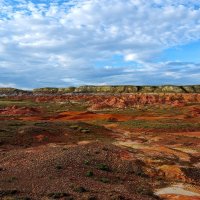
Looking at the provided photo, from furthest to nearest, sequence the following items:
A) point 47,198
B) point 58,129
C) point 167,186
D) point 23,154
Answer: point 58,129 < point 23,154 < point 167,186 < point 47,198

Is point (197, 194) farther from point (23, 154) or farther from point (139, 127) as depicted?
point (139, 127)

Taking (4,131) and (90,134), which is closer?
(4,131)

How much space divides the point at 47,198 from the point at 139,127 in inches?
1896

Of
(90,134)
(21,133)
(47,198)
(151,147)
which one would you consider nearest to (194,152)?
(151,147)

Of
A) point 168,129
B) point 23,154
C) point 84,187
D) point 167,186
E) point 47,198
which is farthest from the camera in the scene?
point 168,129

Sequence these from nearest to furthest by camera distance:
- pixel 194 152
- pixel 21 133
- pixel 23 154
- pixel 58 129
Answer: pixel 23 154
pixel 194 152
pixel 21 133
pixel 58 129

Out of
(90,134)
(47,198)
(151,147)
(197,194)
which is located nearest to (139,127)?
(90,134)

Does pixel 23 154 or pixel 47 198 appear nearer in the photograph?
pixel 47 198

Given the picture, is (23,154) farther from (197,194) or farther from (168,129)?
(168,129)

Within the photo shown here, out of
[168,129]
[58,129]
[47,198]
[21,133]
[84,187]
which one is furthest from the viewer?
[168,129]

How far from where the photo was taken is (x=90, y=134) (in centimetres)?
5781

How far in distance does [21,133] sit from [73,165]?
20.1 m

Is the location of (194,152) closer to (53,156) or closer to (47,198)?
(53,156)

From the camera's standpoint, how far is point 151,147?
47500 millimetres
